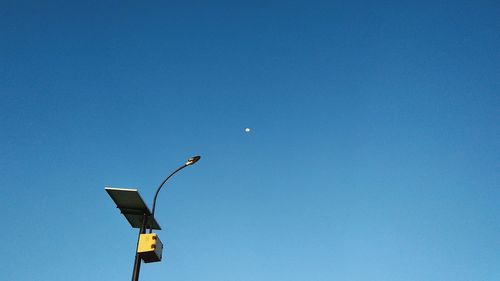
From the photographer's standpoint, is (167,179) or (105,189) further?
(167,179)

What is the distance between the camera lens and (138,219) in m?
11.7

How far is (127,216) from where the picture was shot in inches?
455

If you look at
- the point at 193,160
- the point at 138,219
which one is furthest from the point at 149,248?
the point at 193,160

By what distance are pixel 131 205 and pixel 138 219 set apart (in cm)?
58

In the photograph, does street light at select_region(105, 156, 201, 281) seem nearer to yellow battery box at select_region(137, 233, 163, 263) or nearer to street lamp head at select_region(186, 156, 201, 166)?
yellow battery box at select_region(137, 233, 163, 263)

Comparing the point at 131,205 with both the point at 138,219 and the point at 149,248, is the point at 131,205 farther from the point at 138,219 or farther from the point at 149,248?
the point at 149,248

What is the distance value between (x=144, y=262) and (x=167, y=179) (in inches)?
124

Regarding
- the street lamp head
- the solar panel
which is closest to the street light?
the solar panel

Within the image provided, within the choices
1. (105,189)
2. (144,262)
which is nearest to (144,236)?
(144,262)

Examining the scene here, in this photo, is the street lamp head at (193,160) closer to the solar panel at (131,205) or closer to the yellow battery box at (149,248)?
the solar panel at (131,205)

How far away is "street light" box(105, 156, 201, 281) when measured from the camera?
10.7 m

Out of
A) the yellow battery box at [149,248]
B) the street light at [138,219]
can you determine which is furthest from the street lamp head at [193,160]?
the yellow battery box at [149,248]

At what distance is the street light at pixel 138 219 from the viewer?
10672mm

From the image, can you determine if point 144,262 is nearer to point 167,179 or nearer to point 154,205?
point 154,205
